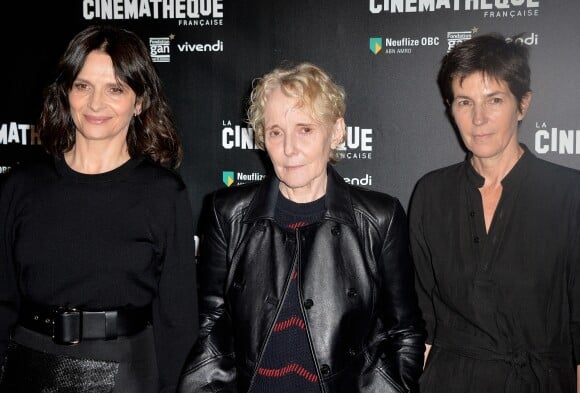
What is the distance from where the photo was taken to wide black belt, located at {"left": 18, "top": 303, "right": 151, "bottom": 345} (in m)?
2.00

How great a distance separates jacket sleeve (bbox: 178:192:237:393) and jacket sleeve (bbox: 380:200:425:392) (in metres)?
0.60

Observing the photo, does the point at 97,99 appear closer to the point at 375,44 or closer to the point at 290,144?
the point at 290,144

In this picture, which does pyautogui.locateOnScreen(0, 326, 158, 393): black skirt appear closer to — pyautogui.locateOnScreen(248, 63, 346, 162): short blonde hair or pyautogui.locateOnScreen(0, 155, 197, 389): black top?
pyautogui.locateOnScreen(0, 155, 197, 389): black top

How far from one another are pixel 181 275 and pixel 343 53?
1.59 metres

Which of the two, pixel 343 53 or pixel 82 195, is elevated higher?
pixel 343 53

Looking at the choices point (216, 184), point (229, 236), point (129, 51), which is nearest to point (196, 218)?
point (216, 184)

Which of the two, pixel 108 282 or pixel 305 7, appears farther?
pixel 305 7

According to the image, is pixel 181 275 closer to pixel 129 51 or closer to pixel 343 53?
pixel 129 51

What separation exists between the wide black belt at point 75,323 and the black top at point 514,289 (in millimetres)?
1202

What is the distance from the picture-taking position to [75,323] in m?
2.02

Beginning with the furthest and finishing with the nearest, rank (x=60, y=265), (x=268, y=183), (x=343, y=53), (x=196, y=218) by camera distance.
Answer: (x=196, y=218) → (x=343, y=53) → (x=268, y=183) → (x=60, y=265)

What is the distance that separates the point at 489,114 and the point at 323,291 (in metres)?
0.97

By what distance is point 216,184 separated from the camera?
341cm

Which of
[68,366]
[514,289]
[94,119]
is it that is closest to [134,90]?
[94,119]
